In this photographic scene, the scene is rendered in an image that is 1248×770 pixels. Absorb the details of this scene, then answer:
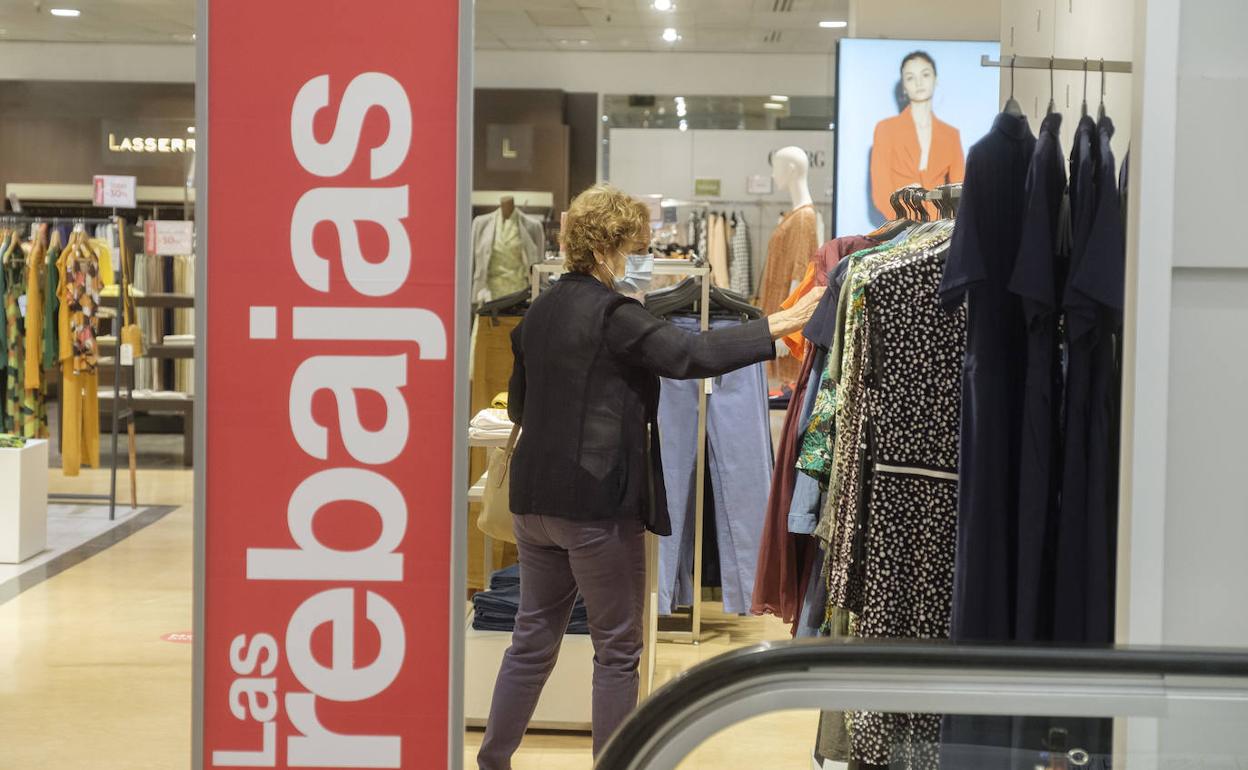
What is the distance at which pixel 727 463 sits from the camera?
4.86 m

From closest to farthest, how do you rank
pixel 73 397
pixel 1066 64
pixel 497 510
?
pixel 1066 64, pixel 497 510, pixel 73 397

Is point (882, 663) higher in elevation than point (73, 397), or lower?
higher

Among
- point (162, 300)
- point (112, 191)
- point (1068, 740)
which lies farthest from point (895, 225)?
point (162, 300)

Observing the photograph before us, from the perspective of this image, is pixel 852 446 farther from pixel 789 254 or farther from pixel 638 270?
pixel 789 254

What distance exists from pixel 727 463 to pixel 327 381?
3.01m

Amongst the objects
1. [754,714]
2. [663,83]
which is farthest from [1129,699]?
[663,83]

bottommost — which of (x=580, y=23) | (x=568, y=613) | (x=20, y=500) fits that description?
(x=20, y=500)

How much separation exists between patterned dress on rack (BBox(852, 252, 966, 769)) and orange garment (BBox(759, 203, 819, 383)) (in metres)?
4.62

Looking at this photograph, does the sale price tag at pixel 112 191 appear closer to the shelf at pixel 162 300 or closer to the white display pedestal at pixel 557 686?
the shelf at pixel 162 300

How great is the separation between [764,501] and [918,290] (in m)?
2.50

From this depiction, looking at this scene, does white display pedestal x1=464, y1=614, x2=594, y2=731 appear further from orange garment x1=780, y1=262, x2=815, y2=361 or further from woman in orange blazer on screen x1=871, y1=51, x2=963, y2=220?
woman in orange blazer on screen x1=871, y1=51, x2=963, y2=220

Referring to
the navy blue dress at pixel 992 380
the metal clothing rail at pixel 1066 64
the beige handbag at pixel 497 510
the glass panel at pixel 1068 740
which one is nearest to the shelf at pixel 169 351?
the beige handbag at pixel 497 510

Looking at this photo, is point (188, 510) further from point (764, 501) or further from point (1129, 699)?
point (1129, 699)

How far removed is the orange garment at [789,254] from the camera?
7.20m
